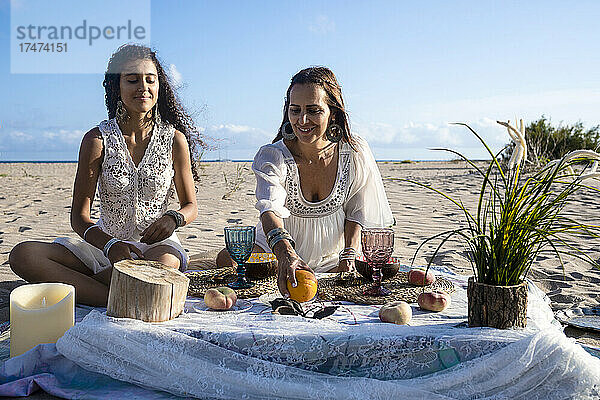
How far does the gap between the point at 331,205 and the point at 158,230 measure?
3.76 ft

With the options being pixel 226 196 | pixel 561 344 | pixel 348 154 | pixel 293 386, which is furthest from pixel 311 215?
pixel 226 196

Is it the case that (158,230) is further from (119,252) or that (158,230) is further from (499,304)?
(499,304)

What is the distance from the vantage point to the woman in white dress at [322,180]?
11.4 feet

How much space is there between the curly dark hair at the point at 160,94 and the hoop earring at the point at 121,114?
1.8 inches

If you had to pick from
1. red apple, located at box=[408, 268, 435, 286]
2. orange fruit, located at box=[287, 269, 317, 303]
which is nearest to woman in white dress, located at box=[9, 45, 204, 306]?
orange fruit, located at box=[287, 269, 317, 303]

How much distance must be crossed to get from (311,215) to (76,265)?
1510mm

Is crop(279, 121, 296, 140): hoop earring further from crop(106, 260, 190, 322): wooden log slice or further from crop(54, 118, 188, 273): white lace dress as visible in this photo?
crop(106, 260, 190, 322): wooden log slice

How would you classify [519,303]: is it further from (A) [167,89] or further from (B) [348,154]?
(A) [167,89]

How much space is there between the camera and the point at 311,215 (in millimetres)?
3686

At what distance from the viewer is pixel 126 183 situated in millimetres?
3596

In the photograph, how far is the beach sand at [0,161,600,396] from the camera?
416 centimetres

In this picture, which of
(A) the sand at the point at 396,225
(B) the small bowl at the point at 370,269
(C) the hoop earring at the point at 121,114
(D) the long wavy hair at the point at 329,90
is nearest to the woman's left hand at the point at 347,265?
(B) the small bowl at the point at 370,269

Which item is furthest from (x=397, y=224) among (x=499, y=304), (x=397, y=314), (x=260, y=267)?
(x=499, y=304)

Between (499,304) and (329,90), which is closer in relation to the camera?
(499,304)
